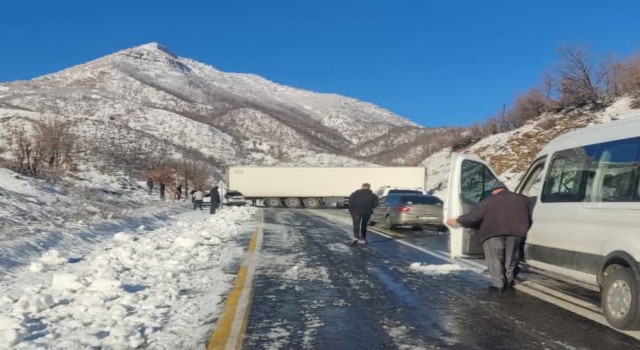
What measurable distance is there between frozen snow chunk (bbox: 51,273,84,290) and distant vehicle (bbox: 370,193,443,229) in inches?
569

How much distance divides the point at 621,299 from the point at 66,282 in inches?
263

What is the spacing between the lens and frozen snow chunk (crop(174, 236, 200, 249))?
1426 centimetres

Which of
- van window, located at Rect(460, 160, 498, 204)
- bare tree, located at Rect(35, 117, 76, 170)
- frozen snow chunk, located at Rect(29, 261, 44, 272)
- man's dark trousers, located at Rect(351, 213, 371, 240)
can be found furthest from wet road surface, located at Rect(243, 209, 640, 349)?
bare tree, located at Rect(35, 117, 76, 170)

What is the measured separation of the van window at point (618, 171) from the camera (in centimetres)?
621

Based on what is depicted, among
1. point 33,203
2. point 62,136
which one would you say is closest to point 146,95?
point 62,136

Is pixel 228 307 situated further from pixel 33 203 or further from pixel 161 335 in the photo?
pixel 33 203

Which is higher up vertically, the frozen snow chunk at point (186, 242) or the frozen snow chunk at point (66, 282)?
the frozen snow chunk at point (186, 242)

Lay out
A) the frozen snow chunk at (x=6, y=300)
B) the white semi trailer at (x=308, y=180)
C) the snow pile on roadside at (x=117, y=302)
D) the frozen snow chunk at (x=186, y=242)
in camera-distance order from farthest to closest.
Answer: the white semi trailer at (x=308, y=180)
the frozen snow chunk at (x=186, y=242)
the frozen snow chunk at (x=6, y=300)
the snow pile on roadside at (x=117, y=302)

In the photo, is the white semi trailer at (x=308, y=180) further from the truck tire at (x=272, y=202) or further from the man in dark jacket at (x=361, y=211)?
the man in dark jacket at (x=361, y=211)

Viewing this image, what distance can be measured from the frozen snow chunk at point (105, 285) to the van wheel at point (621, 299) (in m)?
5.84

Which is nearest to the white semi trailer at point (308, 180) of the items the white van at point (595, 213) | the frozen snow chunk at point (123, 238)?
the frozen snow chunk at point (123, 238)

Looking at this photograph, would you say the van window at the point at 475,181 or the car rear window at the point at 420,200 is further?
the car rear window at the point at 420,200

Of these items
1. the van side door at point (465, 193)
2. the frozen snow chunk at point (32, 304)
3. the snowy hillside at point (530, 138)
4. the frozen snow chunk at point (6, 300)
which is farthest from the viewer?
the snowy hillside at point (530, 138)

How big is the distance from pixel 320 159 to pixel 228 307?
427 ft
